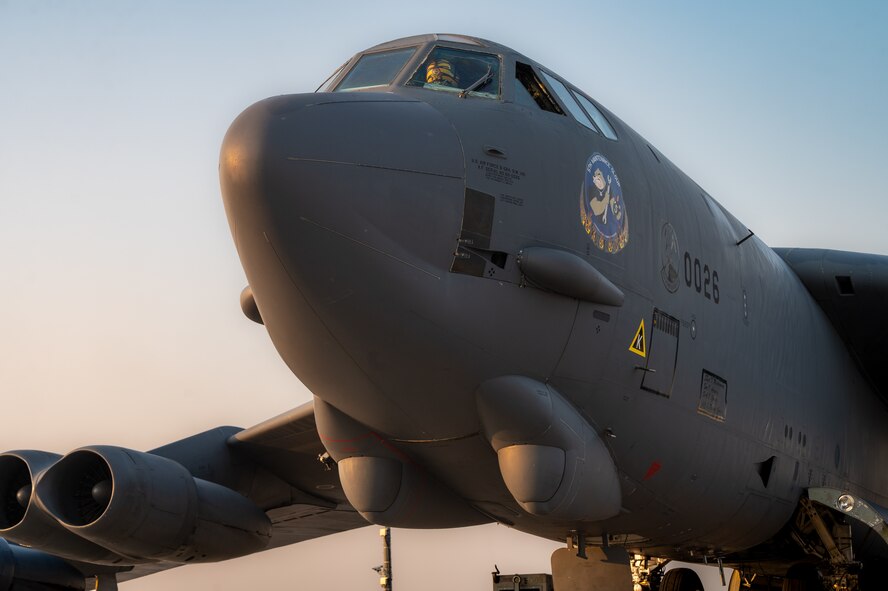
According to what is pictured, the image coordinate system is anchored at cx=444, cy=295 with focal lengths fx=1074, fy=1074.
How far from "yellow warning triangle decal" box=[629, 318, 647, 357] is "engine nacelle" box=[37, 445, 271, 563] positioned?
459cm

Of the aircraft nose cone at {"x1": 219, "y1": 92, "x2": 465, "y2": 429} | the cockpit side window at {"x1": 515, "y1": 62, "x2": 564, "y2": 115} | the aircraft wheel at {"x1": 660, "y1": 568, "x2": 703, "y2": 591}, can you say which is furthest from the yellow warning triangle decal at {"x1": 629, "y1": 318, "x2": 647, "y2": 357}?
the aircraft wheel at {"x1": 660, "y1": 568, "x2": 703, "y2": 591}

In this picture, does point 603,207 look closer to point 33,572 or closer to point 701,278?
point 701,278

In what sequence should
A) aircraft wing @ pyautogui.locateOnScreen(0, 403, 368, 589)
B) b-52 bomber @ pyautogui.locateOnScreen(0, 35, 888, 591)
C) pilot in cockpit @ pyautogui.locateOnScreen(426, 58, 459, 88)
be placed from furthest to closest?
aircraft wing @ pyautogui.locateOnScreen(0, 403, 368, 589) < pilot in cockpit @ pyautogui.locateOnScreen(426, 58, 459, 88) < b-52 bomber @ pyautogui.locateOnScreen(0, 35, 888, 591)

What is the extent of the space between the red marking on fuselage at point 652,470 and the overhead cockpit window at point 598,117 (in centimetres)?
230

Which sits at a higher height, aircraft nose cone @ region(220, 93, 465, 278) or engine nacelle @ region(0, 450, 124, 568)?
aircraft nose cone @ region(220, 93, 465, 278)

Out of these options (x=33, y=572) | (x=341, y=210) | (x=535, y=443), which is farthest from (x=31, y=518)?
(x=341, y=210)

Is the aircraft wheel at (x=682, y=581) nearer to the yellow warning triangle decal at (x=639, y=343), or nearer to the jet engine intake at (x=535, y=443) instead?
the yellow warning triangle decal at (x=639, y=343)

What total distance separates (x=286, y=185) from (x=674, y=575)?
850 cm

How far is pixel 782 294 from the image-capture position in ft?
33.1

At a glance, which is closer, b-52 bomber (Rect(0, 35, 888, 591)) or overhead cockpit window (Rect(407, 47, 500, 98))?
b-52 bomber (Rect(0, 35, 888, 591))

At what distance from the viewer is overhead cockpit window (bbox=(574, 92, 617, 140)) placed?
757 centimetres

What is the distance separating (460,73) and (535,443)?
247cm

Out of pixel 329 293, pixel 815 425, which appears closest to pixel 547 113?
pixel 329 293

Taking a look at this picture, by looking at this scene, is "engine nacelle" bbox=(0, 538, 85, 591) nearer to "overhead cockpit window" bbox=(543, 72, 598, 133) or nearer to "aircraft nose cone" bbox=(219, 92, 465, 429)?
"aircraft nose cone" bbox=(219, 92, 465, 429)
